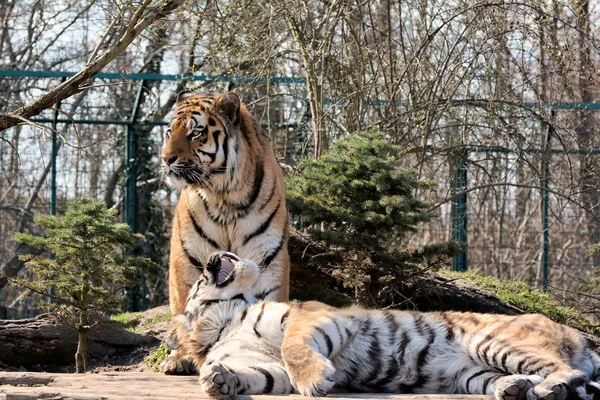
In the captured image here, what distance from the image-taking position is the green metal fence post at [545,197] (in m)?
8.42

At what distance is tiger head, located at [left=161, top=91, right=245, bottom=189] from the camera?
526 centimetres

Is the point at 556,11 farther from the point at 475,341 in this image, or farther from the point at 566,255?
the point at 475,341

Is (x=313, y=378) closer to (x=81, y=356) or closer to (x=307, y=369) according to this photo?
(x=307, y=369)

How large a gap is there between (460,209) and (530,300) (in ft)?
5.32

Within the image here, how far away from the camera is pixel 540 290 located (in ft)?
28.1

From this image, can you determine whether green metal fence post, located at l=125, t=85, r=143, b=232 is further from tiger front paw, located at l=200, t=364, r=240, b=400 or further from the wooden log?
tiger front paw, located at l=200, t=364, r=240, b=400

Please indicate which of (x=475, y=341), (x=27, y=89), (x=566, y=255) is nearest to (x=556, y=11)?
(x=566, y=255)

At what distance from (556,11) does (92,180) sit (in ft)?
16.2

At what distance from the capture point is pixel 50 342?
6.85 m

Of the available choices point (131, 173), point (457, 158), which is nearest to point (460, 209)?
point (457, 158)

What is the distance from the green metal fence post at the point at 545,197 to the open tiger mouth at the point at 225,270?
14.2ft

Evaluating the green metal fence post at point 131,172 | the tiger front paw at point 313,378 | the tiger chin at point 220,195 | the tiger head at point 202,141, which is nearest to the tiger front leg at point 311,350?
the tiger front paw at point 313,378

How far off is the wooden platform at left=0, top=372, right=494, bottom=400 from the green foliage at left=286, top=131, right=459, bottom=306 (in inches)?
83.8

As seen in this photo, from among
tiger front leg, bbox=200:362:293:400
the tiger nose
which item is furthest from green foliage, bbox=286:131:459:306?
tiger front leg, bbox=200:362:293:400
